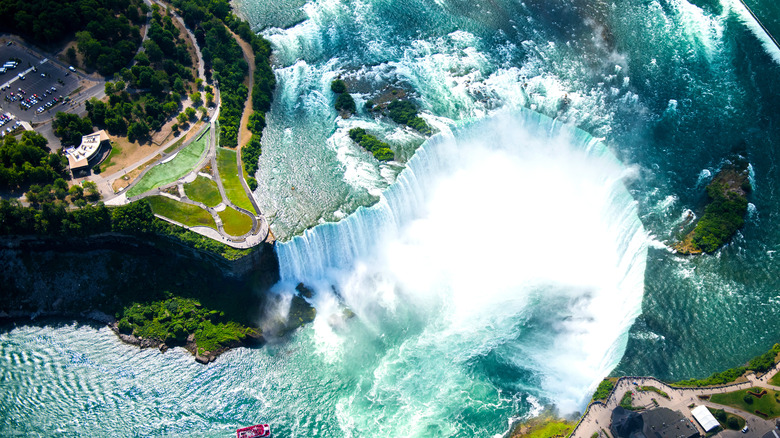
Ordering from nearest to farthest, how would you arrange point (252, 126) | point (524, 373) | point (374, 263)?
point (524, 373)
point (374, 263)
point (252, 126)

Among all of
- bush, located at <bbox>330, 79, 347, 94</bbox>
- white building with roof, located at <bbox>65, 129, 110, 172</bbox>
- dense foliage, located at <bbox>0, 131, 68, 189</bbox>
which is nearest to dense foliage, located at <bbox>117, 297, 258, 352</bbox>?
white building with roof, located at <bbox>65, 129, 110, 172</bbox>

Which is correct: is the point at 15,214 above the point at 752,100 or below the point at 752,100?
below

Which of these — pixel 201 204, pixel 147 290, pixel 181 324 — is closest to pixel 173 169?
pixel 201 204

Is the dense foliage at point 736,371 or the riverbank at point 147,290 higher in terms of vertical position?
the dense foliage at point 736,371

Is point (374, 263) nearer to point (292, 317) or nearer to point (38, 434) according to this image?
point (292, 317)

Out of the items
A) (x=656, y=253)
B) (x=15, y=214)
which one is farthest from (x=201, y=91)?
(x=656, y=253)

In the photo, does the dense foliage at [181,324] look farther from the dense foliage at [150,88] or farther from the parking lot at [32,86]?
the parking lot at [32,86]

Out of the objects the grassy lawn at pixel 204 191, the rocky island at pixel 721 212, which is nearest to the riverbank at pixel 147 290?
the grassy lawn at pixel 204 191
